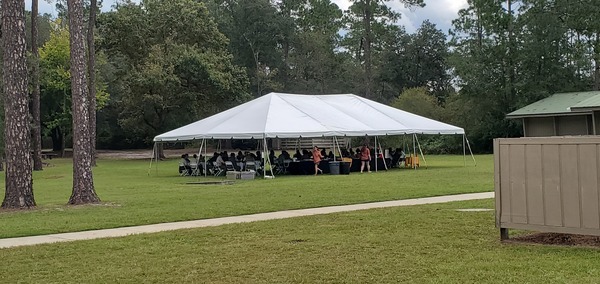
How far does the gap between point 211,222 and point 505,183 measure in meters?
5.65

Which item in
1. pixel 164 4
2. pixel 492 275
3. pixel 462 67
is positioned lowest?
pixel 492 275

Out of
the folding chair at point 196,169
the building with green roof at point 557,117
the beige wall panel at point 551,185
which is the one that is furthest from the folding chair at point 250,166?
the beige wall panel at point 551,185

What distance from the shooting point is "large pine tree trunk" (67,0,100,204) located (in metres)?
16.2

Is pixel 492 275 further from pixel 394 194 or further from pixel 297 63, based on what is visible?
pixel 297 63

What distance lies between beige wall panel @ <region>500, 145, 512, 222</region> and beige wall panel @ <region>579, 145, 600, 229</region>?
898 millimetres

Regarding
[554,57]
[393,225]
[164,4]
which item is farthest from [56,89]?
[393,225]

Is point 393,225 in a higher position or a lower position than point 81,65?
lower

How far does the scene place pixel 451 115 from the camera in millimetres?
55062

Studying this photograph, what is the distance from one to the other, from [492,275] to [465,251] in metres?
1.47

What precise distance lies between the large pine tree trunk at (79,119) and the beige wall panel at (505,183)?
10588 mm

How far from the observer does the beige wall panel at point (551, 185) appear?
8.19 m

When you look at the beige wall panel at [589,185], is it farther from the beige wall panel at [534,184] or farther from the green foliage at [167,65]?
the green foliage at [167,65]

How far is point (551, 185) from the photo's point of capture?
8.23 m

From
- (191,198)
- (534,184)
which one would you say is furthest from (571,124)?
(534,184)
